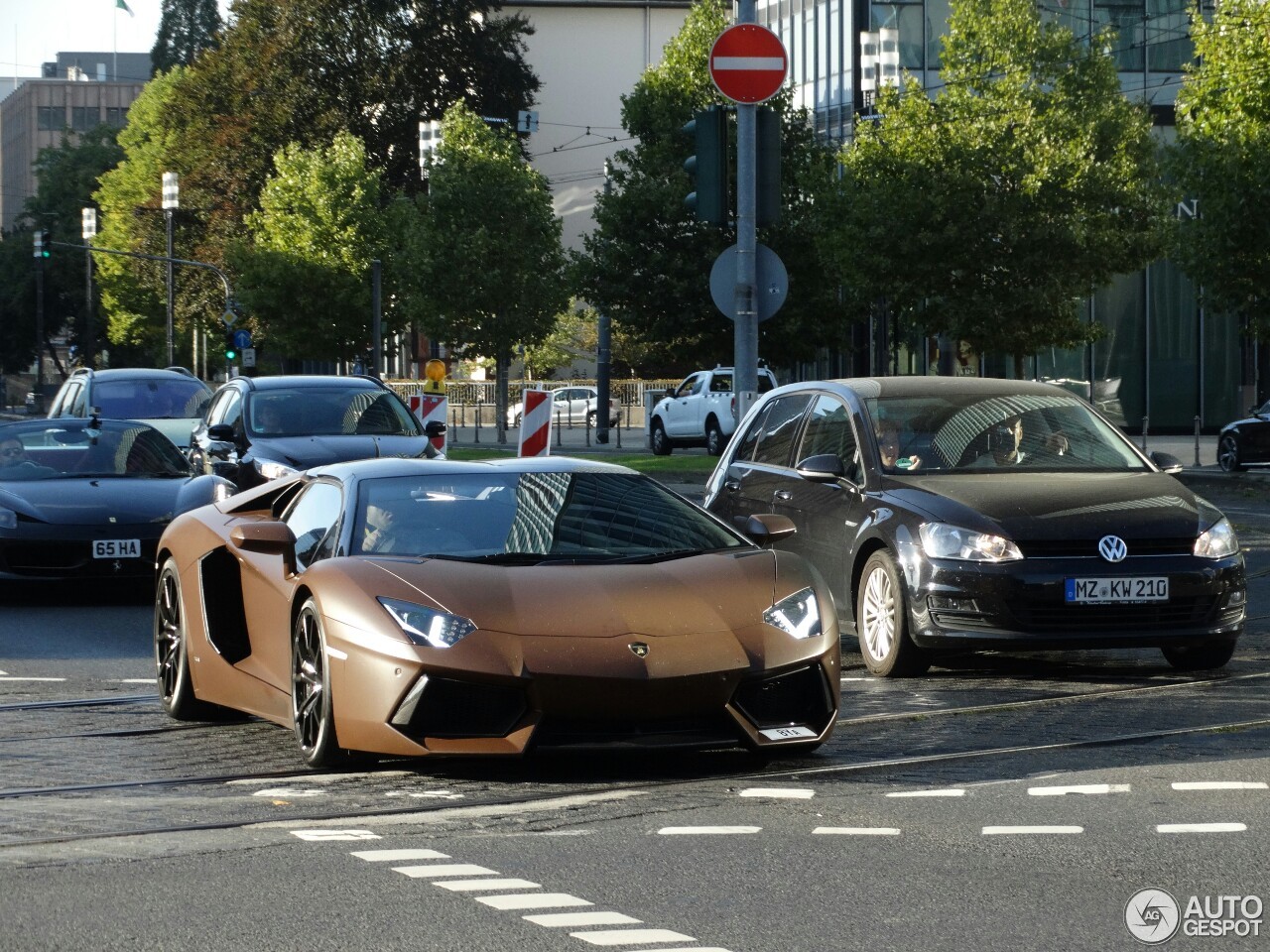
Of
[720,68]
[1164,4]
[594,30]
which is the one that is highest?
[594,30]

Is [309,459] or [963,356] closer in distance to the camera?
[309,459]

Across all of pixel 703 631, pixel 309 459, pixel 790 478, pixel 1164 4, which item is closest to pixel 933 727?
pixel 703 631

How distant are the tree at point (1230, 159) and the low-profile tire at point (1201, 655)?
2032cm

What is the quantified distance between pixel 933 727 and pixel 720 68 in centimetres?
852

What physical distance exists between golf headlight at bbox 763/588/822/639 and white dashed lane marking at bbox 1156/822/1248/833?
163 cm

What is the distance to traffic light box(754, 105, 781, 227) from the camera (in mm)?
16812

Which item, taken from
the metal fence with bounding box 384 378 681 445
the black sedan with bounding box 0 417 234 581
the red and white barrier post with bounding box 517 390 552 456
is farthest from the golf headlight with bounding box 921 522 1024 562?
the metal fence with bounding box 384 378 681 445

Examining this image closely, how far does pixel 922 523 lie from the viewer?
10430 mm

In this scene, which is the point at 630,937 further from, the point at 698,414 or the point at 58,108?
the point at 58,108

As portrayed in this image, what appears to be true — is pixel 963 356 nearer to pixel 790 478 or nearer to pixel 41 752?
pixel 790 478

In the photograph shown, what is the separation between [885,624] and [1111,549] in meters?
1.26

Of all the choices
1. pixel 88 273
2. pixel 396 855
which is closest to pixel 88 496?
pixel 396 855

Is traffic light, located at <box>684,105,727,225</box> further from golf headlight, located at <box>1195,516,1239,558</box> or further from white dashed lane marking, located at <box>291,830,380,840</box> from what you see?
white dashed lane marking, located at <box>291,830,380,840</box>

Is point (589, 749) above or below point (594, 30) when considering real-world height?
below
